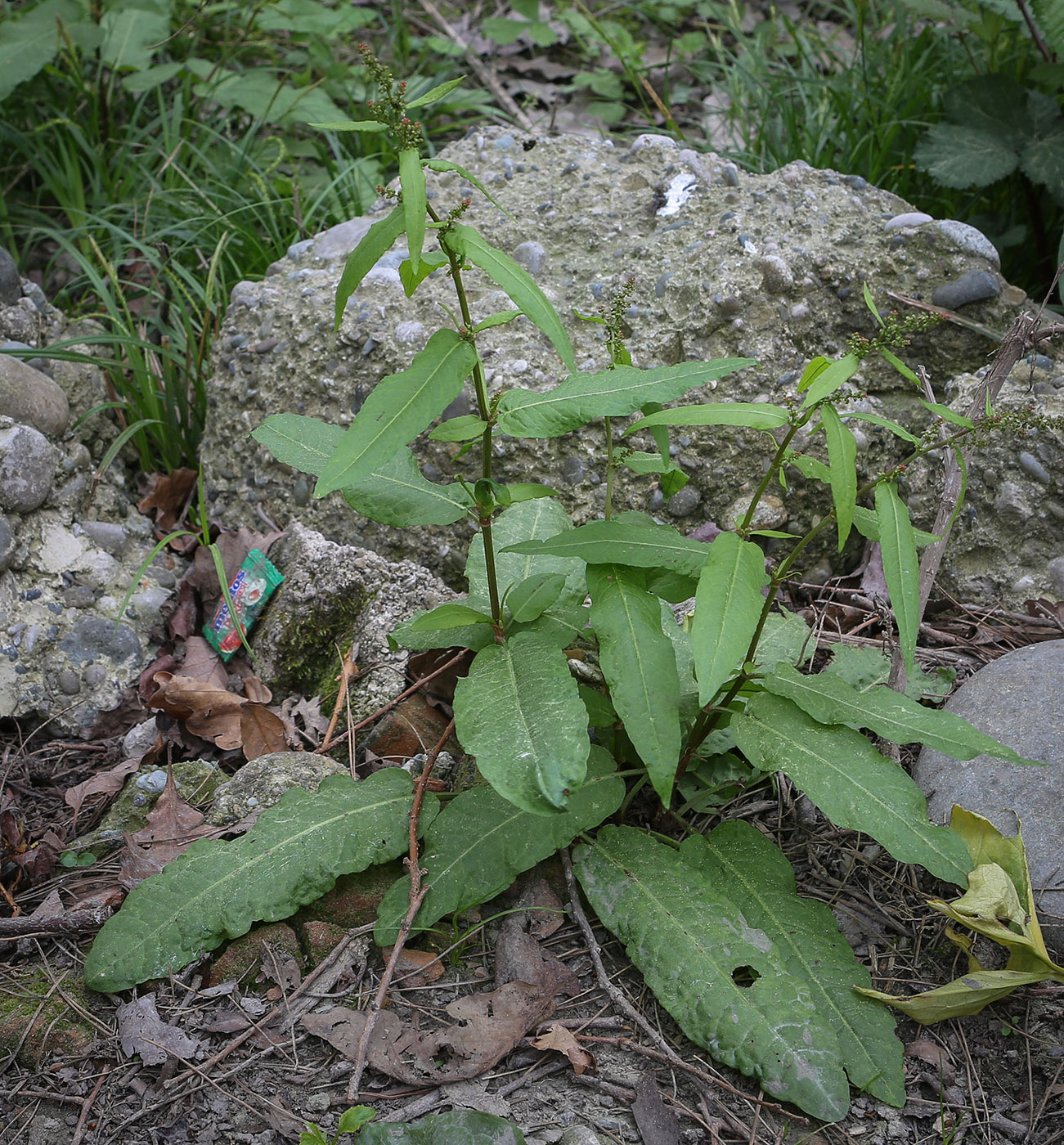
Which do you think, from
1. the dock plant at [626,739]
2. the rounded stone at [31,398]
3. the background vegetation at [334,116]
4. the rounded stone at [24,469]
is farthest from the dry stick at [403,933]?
the background vegetation at [334,116]

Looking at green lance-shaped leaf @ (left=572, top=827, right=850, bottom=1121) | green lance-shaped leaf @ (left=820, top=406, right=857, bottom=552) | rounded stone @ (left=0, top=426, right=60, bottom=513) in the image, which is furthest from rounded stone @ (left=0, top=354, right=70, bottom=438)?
green lance-shaped leaf @ (left=820, top=406, right=857, bottom=552)

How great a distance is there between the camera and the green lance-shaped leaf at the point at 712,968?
1.57 meters

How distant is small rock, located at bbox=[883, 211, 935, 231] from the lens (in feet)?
9.70

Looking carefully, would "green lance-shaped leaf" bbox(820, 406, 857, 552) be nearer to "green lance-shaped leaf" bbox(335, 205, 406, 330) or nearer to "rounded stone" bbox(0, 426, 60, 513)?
"green lance-shaped leaf" bbox(335, 205, 406, 330)

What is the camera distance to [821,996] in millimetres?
1693

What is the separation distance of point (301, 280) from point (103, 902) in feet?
7.10

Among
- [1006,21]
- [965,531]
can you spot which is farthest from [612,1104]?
[1006,21]

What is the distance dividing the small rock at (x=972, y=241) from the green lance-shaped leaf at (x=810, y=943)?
2.10 meters

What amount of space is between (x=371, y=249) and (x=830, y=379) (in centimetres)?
78

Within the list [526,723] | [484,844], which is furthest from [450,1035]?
[526,723]

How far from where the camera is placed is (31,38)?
12.1 ft

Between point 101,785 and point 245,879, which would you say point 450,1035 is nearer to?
point 245,879

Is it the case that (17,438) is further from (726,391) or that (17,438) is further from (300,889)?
(726,391)

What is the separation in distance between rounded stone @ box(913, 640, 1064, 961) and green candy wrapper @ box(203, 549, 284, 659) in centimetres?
183
